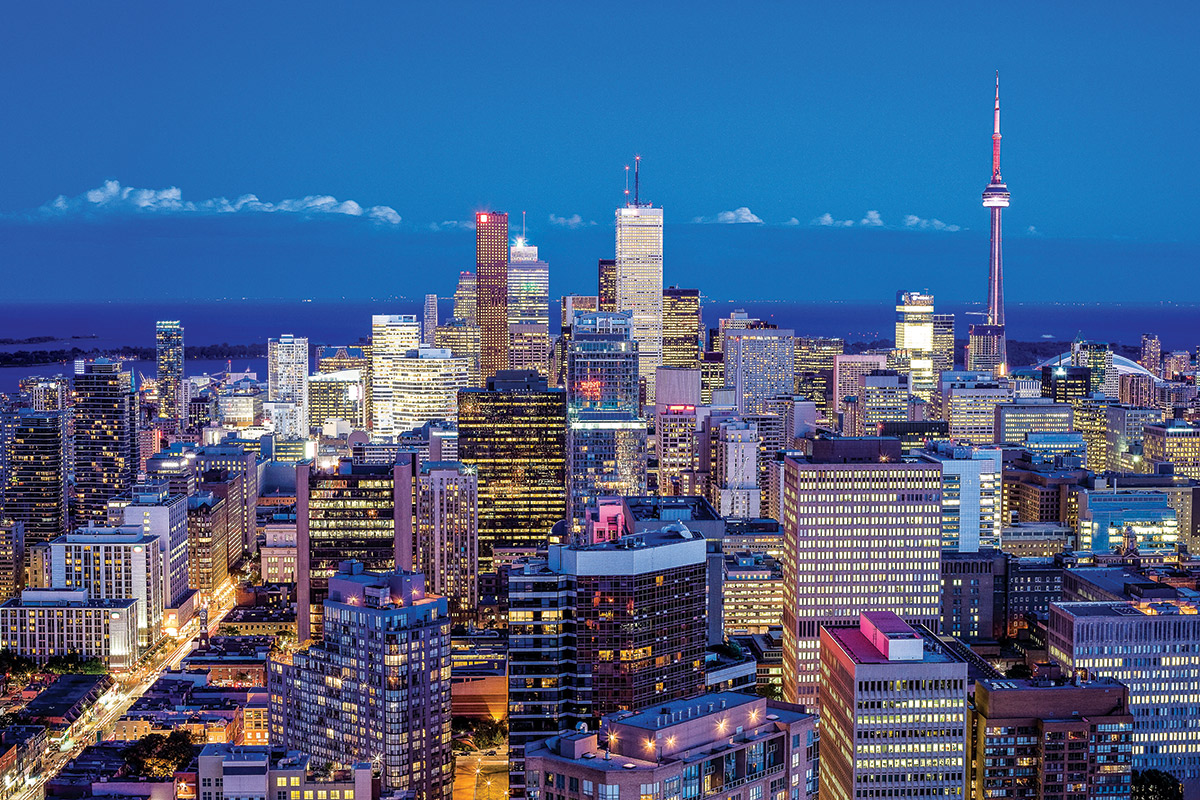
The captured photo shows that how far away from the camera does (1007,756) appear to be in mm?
37188

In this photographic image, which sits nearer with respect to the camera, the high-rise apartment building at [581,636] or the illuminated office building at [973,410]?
the high-rise apartment building at [581,636]

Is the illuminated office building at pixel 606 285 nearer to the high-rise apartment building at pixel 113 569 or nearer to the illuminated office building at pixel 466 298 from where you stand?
the illuminated office building at pixel 466 298

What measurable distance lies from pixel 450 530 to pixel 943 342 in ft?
281

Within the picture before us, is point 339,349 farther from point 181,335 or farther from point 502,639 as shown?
point 502,639

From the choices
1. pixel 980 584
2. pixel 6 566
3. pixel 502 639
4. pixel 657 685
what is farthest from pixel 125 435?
pixel 657 685

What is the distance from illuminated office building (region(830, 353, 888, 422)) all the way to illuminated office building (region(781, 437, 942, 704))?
71.2 metres

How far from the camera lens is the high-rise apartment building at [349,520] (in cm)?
6181

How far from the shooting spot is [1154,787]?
41531 millimetres

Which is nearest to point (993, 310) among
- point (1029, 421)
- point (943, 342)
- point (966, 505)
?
point (943, 342)

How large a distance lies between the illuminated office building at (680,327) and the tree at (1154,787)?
88.0 m

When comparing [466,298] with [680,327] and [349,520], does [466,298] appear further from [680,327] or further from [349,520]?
[349,520]

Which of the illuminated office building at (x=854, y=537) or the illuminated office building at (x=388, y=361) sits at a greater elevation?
the illuminated office building at (x=388, y=361)

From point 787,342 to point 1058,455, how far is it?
46872 millimetres

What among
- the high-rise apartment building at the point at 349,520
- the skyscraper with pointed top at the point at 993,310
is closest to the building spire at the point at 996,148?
the skyscraper with pointed top at the point at 993,310
